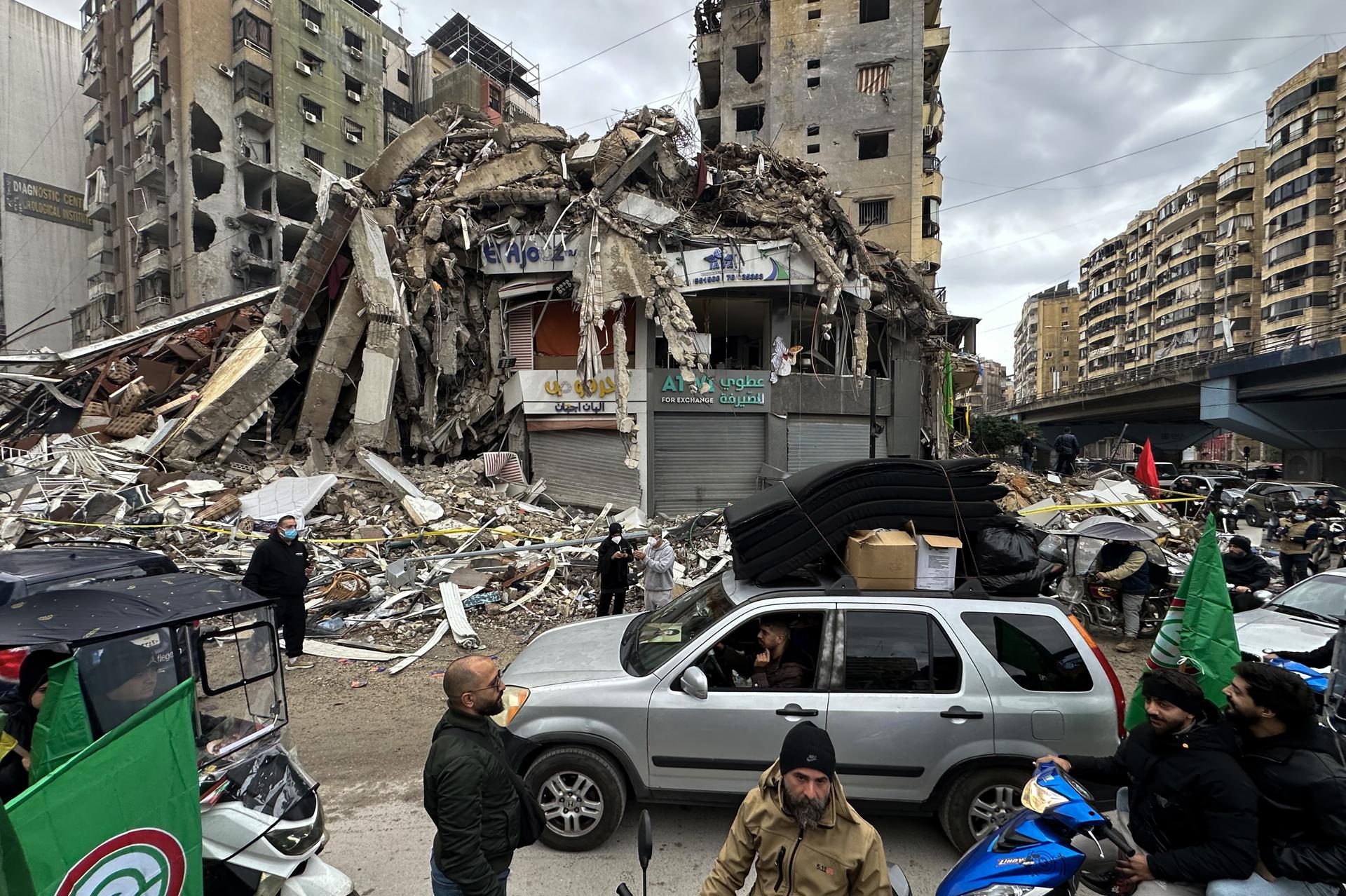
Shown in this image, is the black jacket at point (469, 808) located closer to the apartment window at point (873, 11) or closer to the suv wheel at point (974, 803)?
the suv wheel at point (974, 803)

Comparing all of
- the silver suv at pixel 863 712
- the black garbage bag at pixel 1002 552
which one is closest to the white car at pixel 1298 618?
the black garbage bag at pixel 1002 552

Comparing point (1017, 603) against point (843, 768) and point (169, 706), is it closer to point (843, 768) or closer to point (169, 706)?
point (843, 768)

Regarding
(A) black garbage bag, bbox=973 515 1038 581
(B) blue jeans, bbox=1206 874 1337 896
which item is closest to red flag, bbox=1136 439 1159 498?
(A) black garbage bag, bbox=973 515 1038 581

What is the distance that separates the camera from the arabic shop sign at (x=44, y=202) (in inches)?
1582

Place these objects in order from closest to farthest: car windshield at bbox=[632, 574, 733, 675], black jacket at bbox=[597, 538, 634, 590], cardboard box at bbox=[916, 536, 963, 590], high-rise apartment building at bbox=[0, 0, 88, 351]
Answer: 1. car windshield at bbox=[632, 574, 733, 675]
2. cardboard box at bbox=[916, 536, 963, 590]
3. black jacket at bbox=[597, 538, 634, 590]
4. high-rise apartment building at bbox=[0, 0, 88, 351]

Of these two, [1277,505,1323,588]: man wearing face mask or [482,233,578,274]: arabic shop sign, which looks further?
[482,233,578,274]: arabic shop sign

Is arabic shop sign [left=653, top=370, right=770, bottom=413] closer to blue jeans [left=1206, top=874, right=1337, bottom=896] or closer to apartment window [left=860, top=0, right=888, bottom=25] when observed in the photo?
blue jeans [left=1206, top=874, right=1337, bottom=896]

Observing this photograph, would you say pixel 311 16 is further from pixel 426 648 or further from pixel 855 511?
pixel 855 511

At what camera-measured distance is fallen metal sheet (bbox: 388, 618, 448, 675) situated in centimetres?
714

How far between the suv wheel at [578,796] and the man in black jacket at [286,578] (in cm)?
461

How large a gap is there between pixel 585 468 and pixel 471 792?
43.9 feet

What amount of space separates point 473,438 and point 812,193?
11.4 metres

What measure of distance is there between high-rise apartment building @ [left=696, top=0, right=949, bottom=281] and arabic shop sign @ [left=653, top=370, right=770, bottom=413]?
17692 millimetres

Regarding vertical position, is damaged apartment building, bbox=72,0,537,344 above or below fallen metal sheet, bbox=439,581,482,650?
above
